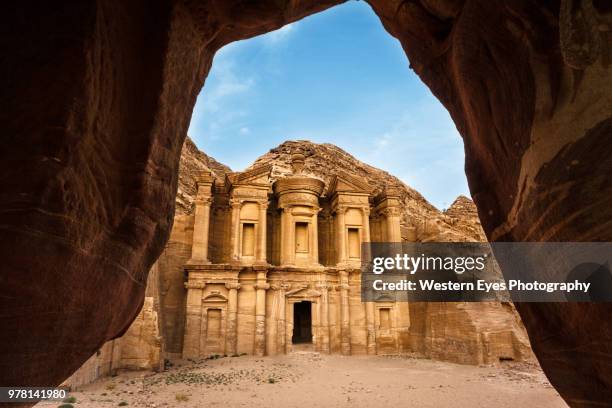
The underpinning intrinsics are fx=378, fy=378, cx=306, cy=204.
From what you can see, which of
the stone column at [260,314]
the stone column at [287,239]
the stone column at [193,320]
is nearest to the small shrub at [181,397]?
the stone column at [193,320]

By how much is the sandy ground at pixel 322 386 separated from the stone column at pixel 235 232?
5755 mm

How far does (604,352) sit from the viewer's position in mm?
2865

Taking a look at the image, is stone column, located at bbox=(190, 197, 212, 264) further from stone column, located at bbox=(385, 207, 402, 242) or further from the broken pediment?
stone column, located at bbox=(385, 207, 402, 242)

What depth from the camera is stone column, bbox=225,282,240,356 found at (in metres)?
18.4

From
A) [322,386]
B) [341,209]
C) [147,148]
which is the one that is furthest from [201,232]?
[147,148]

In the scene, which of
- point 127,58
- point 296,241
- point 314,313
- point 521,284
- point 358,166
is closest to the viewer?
point 127,58

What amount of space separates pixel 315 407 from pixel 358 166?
41.1m

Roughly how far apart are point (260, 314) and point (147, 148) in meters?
16.8

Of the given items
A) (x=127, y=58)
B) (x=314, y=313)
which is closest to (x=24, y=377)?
(x=127, y=58)

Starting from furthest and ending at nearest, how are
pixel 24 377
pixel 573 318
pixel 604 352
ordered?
pixel 573 318 < pixel 604 352 < pixel 24 377

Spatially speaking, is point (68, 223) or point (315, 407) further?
point (315, 407)

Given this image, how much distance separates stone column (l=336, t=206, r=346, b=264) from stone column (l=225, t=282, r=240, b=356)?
608cm

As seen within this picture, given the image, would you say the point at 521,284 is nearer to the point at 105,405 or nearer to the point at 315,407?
the point at 315,407

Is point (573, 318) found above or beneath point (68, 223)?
beneath
